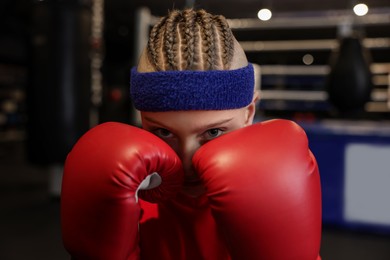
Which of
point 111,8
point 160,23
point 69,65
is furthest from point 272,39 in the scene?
point 160,23

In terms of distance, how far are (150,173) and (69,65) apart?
247 cm

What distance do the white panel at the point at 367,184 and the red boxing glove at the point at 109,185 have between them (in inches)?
82.7

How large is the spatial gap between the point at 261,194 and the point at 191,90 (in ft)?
0.56

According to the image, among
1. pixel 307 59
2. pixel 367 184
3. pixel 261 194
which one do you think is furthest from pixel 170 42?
pixel 307 59

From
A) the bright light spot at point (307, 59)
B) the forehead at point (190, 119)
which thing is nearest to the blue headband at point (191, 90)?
the forehead at point (190, 119)

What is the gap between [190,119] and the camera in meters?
0.61

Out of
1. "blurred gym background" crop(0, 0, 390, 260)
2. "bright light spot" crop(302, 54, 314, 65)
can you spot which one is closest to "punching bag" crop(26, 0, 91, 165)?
"blurred gym background" crop(0, 0, 390, 260)

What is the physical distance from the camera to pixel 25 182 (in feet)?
14.4

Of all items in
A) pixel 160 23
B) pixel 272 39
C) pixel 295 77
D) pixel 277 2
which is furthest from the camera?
pixel 272 39

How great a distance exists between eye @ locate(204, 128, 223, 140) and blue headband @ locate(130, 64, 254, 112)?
1.6 inches

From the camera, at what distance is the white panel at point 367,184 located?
2434 millimetres

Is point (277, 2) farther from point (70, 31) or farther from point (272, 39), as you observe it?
Result: point (70, 31)

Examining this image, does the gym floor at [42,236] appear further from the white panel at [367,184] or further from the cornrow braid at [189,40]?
the cornrow braid at [189,40]

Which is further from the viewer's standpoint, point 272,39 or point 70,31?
point 272,39
